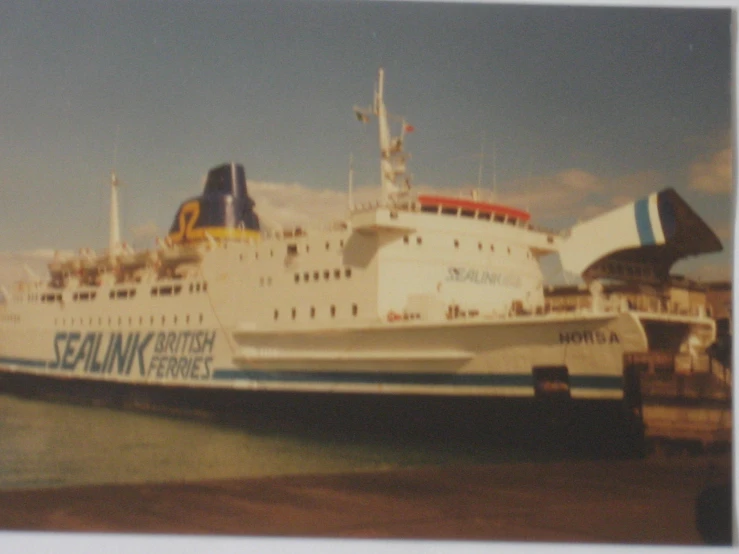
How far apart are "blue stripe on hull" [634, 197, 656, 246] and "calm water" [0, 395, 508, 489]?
189cm

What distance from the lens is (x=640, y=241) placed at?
17.2ft

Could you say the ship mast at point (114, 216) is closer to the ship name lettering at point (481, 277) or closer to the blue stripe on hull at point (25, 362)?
the blue stripe on hull at point (25, 362)

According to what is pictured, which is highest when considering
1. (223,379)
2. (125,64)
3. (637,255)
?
(125,64)

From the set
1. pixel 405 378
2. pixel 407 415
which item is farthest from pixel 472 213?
pixel 407 415

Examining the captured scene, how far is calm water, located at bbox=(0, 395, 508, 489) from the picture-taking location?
5.35 metres

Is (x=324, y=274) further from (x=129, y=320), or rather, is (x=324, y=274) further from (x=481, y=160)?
(x=129, y=320)

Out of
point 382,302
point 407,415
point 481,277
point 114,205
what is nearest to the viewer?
point 114,205

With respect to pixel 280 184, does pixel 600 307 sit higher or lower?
lower

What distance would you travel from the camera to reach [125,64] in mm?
5363

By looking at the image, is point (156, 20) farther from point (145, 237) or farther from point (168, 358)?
point (168, 358)

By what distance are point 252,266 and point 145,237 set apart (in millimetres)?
1160

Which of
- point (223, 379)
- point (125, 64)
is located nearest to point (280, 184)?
point (125, 64)

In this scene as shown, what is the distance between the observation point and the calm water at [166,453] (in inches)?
211

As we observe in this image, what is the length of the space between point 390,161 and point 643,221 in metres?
2.17
